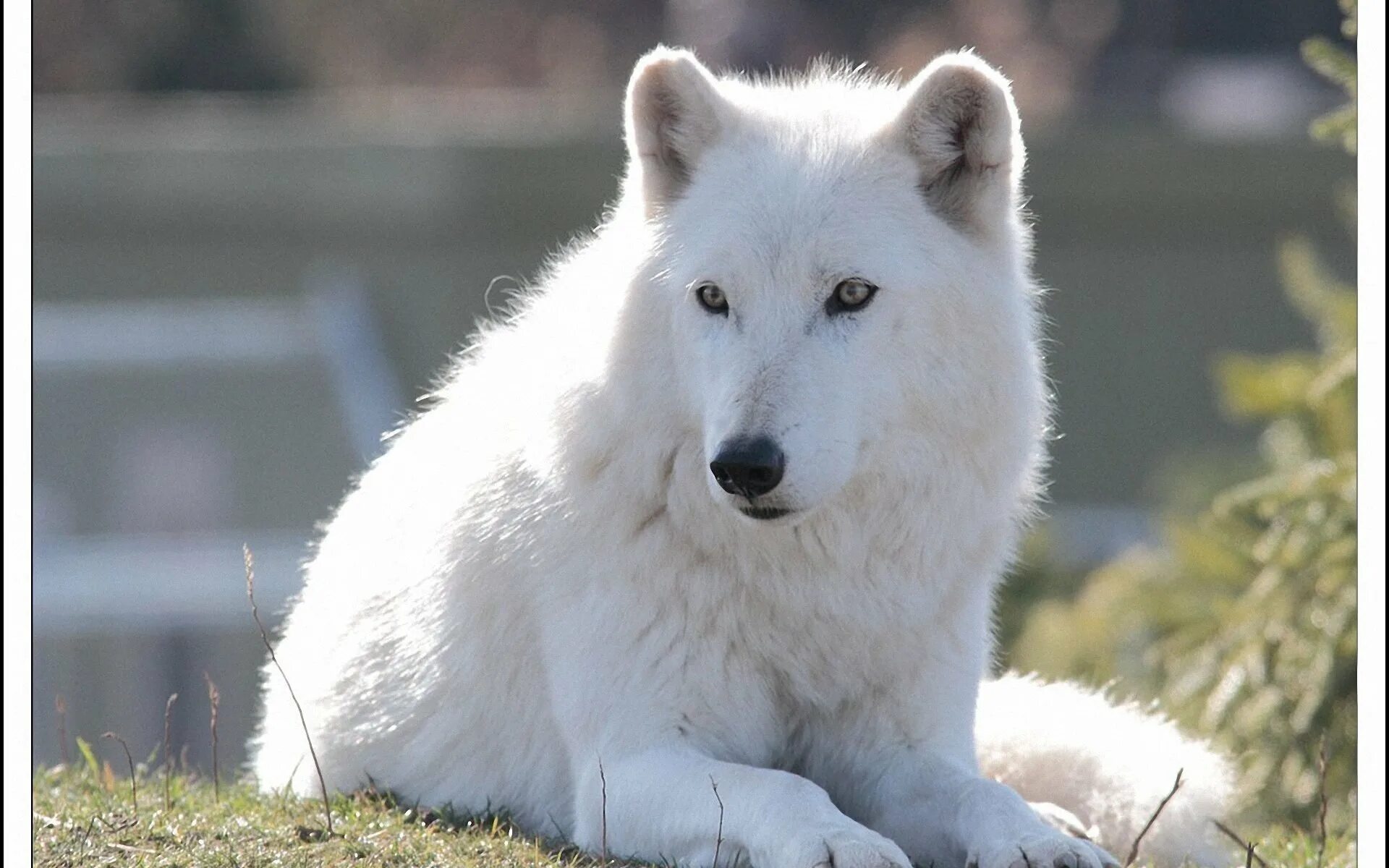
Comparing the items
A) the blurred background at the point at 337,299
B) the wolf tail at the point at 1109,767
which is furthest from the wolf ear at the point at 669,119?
the blurred background at the point at 337,299

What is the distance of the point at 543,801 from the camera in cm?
473

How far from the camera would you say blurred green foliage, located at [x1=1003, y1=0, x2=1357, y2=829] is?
253 inches

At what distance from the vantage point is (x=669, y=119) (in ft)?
15.1

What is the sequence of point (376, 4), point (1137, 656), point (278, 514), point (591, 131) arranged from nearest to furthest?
point (1137, 656), point (278, 514), point (591, 131), point (376, 4)

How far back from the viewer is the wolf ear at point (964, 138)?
4.38 m

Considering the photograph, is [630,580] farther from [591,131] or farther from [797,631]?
[591,131]

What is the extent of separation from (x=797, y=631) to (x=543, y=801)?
881 millimetres

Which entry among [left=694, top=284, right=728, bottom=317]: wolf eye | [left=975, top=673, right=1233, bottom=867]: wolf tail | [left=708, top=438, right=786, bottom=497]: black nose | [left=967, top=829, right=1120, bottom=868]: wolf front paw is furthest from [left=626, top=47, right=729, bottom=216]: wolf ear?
[left=975, top=673, right=1233, bottom=867]: wolf tail

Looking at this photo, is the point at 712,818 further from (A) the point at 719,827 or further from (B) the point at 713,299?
(B) the point at 713,299

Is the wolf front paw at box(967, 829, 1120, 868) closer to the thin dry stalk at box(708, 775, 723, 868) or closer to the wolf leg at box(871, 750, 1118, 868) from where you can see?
the wolf leg at box(871, 750, 1118, 868)

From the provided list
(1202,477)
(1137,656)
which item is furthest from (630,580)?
(1202,477)

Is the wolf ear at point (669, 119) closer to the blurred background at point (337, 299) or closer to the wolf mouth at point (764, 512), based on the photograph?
the wolf mouth at point (764, 512)

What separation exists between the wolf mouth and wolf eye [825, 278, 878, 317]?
55 cm

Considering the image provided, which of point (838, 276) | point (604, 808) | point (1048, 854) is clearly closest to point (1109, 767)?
point (1048, 854)
